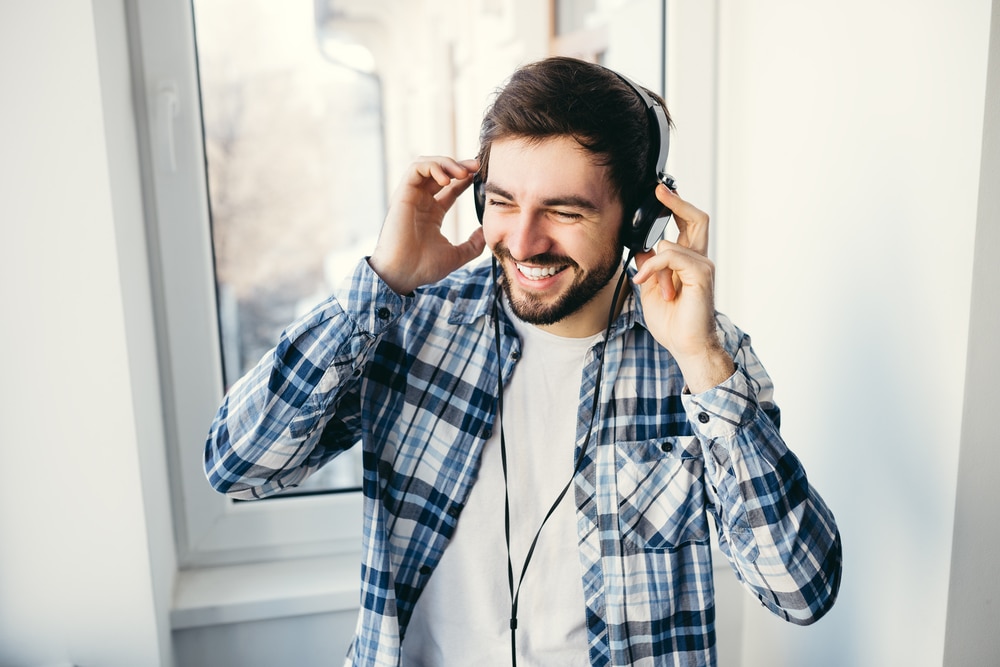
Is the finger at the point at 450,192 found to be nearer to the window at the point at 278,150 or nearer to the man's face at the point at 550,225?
the man's face at the point at 550,225

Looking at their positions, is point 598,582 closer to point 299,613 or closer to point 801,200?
point 299,613

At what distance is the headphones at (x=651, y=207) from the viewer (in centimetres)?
98

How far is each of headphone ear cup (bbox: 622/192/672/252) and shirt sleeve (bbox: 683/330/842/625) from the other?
228mm

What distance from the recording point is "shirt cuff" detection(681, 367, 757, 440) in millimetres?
915

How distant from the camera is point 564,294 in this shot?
3.34ft

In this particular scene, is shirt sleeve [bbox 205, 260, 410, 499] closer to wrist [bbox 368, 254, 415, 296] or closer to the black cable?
wrist [bbox 368, 254, 415, 296]

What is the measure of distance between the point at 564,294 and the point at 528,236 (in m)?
0.11

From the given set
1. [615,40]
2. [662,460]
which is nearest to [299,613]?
[662,460]

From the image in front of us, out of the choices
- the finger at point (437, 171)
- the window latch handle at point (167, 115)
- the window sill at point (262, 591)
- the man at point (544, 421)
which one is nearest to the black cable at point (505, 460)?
the man at point (544, 421)

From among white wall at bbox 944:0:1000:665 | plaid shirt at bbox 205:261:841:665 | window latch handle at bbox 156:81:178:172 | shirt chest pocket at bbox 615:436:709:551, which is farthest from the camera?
window latch handle at bbox 156:81:178:172

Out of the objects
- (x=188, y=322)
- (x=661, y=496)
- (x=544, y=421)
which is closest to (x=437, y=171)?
(x=544, y=421)

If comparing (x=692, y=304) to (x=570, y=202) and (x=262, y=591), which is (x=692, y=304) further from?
(x=262, y=591)

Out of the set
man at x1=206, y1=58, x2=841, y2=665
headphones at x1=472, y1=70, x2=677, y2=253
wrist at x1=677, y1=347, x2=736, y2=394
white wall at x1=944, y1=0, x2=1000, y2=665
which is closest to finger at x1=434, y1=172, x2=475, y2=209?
man at x1=206, y1=58, x2=841, y2=665

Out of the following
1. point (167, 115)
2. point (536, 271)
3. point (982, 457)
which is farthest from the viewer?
point (167, 115)
